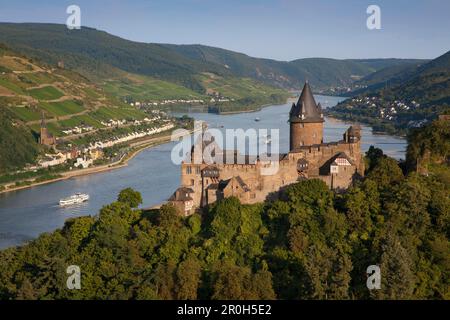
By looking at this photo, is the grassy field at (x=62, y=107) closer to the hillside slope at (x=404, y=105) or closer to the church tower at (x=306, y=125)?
the hillside slope at (x=404, y=105)

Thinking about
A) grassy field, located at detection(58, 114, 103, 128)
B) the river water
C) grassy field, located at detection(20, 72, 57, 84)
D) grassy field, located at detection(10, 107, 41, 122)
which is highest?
grassy field, located at detection(20, 72, 57, 84)

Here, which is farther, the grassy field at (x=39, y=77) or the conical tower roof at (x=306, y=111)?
the grassy field at (x=39, y=77)

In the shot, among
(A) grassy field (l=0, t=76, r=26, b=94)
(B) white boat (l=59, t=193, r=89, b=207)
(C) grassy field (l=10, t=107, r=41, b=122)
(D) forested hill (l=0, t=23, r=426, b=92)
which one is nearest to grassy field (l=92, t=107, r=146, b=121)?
(A) grassy field (l=0, t=76, r=26, b=94)

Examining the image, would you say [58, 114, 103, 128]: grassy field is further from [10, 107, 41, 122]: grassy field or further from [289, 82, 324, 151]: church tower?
[289, 82, 324, 151]: church tower

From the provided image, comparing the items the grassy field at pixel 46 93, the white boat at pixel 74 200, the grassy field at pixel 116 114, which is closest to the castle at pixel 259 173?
the white boat at pixel 74 200

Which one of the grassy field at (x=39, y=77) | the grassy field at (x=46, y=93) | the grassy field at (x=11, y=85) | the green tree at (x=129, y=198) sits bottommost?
the green tree at (x=129, y=198)

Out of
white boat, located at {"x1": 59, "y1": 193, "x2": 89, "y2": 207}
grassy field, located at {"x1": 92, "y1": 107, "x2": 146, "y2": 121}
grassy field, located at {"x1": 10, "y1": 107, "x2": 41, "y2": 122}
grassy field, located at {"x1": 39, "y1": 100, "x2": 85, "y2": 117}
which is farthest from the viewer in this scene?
grassy field, located at {"x1": 92, "y1": 107, "x2": 146, "y2": 121}

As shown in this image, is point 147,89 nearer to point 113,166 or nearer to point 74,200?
point 113,166

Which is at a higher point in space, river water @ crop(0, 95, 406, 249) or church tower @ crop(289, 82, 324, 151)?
church tower @ crop(289, 82, 324, 151)
